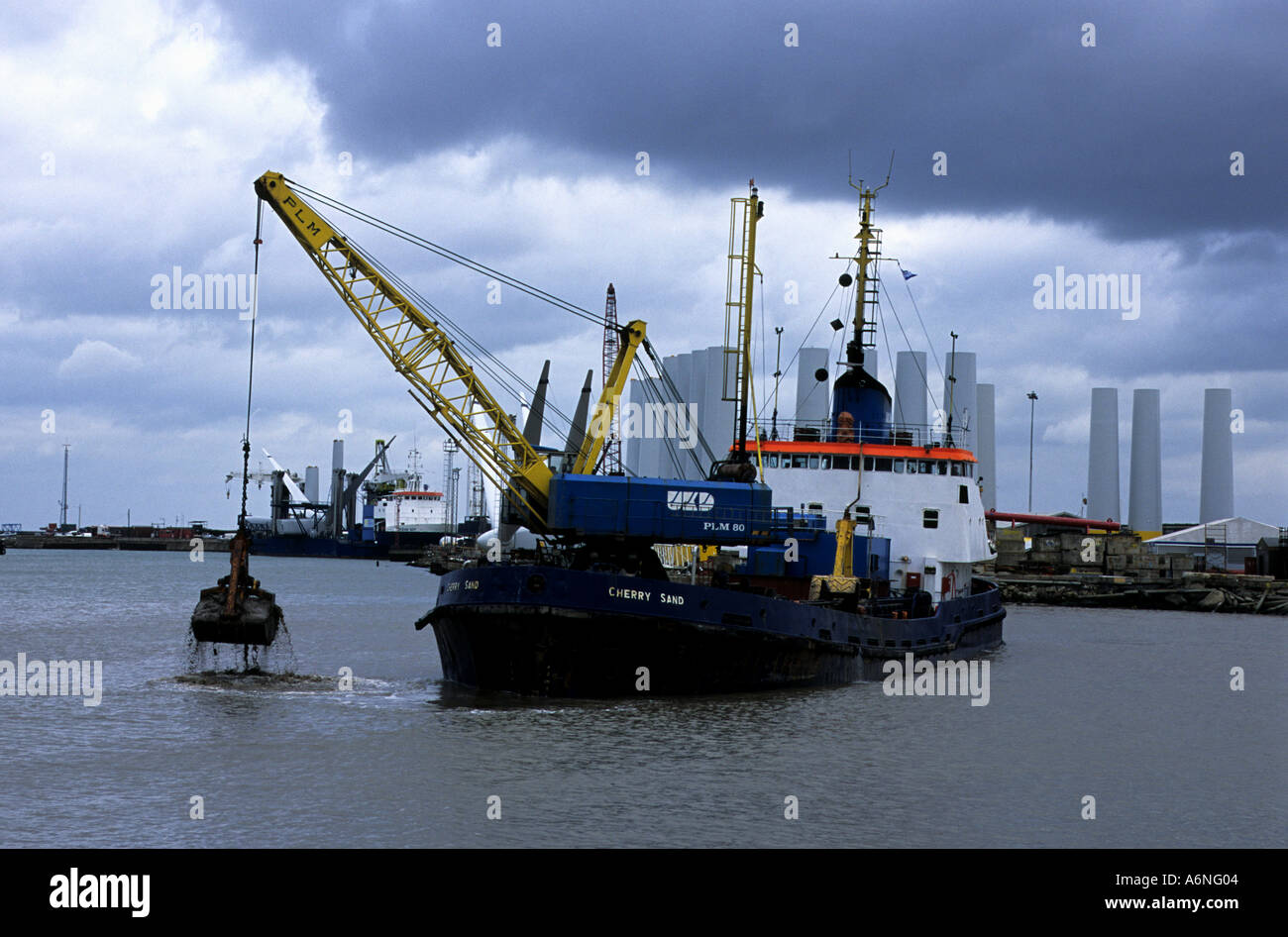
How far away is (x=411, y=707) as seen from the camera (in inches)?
1041

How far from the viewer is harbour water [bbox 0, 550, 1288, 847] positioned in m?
17.0

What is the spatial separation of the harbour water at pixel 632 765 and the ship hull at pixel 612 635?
55 centimetres

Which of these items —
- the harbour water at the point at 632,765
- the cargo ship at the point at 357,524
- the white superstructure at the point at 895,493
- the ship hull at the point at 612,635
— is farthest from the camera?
the cargo ship at the point at 357,524

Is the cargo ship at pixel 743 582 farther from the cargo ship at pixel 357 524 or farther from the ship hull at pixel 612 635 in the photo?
the cargo ship at pixel 357 524

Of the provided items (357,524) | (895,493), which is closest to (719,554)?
(895,493)

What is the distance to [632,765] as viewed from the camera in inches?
805

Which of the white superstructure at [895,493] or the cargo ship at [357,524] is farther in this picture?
the cargo ship at [357,524]

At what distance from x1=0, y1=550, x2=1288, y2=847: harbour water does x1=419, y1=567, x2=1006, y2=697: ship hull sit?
1.79ft

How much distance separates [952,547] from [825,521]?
5.07m

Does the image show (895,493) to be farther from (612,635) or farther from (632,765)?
(632,765)

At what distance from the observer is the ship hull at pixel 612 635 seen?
83.3 feet

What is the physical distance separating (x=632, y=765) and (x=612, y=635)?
211 inches

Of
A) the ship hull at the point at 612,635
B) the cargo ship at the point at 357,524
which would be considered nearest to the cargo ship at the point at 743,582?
the ship hull at the point at 612,635
